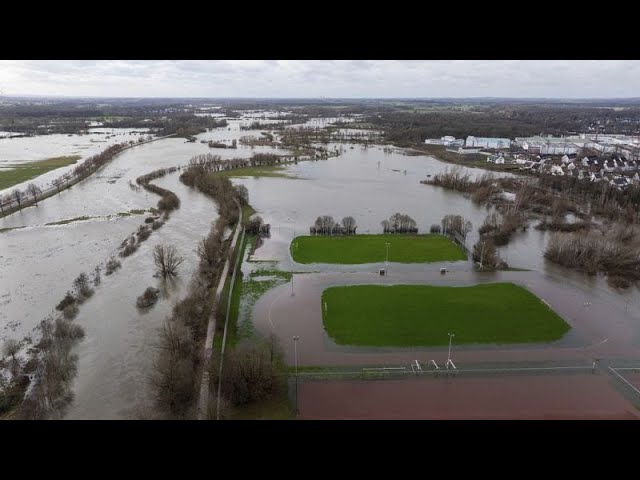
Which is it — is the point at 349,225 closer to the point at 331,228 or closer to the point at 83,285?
A: the point at 331,228

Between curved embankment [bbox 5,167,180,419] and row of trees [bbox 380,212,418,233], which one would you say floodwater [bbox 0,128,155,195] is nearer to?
curved embankment [bbox 5,167,180,419]

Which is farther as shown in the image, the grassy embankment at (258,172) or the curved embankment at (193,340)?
the grassy embankment at (258,172)

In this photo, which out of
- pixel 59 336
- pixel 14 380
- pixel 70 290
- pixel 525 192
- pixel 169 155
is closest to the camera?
pixel 14 380

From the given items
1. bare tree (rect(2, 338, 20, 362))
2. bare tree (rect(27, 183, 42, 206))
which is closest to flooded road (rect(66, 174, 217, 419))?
bare tree (rect(2, 338, 20, 362))

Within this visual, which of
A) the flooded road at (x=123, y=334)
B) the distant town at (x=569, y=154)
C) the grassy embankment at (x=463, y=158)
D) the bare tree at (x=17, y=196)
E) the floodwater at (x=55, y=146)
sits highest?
the distant town at (x=569, y=154)

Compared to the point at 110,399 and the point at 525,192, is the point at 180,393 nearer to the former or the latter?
the point at 110,399

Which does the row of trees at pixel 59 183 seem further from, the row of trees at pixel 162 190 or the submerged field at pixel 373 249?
the submerged field at pixel 373 249

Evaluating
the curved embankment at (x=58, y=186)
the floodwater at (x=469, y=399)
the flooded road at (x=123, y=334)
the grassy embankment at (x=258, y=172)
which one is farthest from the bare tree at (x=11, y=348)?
the grassy embankment at (x=258, y=172)
